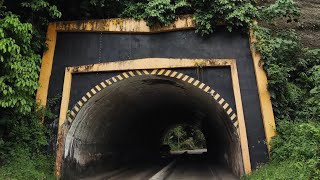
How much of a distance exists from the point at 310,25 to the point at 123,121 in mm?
8461

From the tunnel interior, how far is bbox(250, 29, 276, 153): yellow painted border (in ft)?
3.06

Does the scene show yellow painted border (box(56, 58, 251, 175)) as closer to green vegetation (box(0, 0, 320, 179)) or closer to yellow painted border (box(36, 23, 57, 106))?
yellow painted border (box(36, 23, 57, 106))

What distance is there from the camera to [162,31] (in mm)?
10625

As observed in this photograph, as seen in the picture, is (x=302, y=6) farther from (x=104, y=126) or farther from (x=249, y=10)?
(x=104, y=126)

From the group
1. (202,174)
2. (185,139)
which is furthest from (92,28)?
(185,139)

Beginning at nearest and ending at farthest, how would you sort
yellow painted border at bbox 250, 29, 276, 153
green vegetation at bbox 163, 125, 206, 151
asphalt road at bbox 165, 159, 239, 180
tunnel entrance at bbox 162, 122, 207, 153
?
1. yellow painted border at bbox 250, 29, 276, 153
2. asphalt road at bbox 165, 159, 239, 180
3. tunnel entrance at bbox 162, 122, 207, 153
4. green vegetation at bbox 163, 125, 206, 151

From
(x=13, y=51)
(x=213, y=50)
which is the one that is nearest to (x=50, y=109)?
(x=13, y=51)

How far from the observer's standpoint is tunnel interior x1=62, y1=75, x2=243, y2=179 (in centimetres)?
1050

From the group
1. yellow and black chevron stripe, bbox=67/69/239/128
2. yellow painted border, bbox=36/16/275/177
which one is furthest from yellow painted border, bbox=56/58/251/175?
yellow painted border, bbox=36/16/275/177

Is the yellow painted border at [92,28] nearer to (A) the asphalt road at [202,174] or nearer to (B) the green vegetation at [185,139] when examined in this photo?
(A) the asphalt road at [202,174]

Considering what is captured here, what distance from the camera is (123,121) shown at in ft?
49.1

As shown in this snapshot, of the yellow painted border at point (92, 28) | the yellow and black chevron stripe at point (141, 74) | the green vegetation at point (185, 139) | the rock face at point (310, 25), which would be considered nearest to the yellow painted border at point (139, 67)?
the yellow and black chevron stripe at point (141, 74)

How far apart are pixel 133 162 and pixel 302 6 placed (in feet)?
35.0

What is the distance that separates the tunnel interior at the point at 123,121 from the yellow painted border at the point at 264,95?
3.06ft
